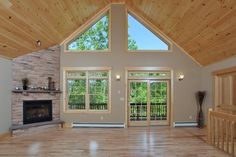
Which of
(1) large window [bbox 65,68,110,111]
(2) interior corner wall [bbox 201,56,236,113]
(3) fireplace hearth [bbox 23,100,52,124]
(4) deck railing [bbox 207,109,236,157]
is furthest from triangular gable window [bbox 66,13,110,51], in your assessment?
(4) deck railing [bbox 207,109,236,157]

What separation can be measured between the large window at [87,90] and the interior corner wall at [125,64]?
265 millimetres

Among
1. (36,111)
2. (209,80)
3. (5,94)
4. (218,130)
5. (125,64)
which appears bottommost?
(218,130)

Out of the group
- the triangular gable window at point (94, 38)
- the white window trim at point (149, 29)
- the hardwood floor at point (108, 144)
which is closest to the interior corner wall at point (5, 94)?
the hardwood floor at point (108, 144)

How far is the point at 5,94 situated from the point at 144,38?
210 inches

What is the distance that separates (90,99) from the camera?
881 cm

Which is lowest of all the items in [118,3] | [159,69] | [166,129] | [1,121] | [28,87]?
[166,129]

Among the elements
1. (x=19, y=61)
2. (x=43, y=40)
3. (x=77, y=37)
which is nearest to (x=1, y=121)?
(x=19, y=61)

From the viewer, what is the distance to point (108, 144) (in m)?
5.88

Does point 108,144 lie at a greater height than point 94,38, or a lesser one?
lesser

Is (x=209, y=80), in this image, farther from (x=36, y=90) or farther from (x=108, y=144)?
(x=36, y=90)

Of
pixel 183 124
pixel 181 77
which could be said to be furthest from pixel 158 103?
pixel 181 77

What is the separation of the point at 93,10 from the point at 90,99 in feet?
11.0

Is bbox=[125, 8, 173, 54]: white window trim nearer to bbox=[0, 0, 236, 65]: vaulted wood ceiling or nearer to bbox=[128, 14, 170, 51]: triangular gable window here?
bbox=[128, 14, 170, 51]: triangular gable window

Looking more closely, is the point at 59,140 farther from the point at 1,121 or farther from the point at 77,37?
the point at 77,37
